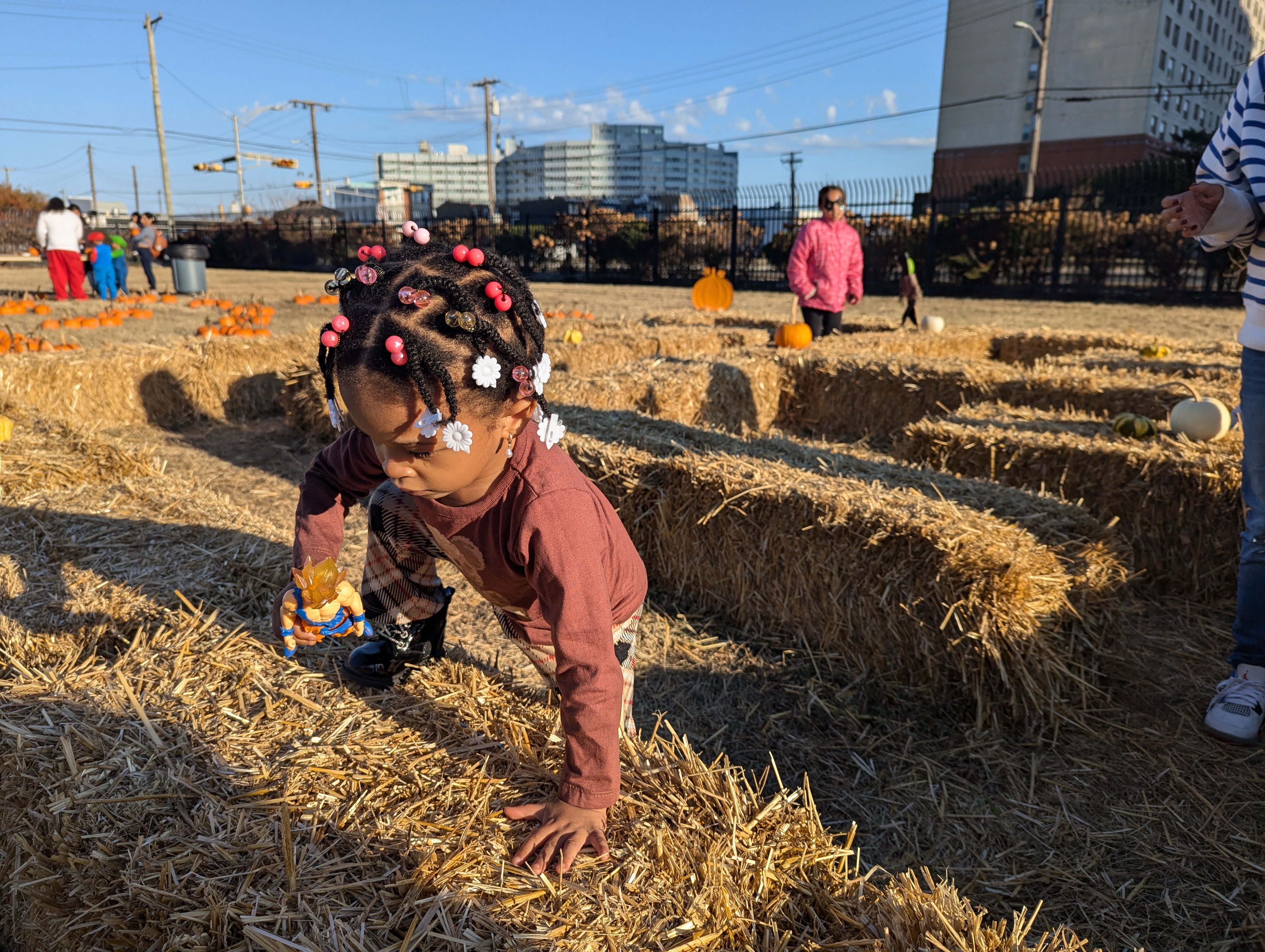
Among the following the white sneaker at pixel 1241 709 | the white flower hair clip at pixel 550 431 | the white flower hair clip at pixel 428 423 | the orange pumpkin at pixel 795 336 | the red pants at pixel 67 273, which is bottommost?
the white sneaker at pixel 1241 709

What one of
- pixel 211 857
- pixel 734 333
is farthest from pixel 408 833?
pixel 734 333

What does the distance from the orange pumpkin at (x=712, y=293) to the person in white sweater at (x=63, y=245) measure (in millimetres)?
10390

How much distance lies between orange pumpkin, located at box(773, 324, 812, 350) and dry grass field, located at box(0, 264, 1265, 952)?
3025mm

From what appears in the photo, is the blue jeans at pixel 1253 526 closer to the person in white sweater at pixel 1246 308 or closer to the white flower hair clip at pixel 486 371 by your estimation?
the person in white sweater at pixel 1246 308

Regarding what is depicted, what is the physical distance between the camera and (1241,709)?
9.43ft

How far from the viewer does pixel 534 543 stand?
1.75 m

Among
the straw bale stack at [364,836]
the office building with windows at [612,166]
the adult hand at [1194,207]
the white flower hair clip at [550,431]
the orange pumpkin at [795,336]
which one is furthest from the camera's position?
the office building with windows at [612,166]

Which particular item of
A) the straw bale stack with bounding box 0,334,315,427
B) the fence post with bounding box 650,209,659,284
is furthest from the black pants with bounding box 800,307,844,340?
the fence post with bounding box 650,209,659,284

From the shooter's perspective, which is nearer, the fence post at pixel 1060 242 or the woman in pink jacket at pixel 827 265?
the woman in pink jacket at pixel 827 265

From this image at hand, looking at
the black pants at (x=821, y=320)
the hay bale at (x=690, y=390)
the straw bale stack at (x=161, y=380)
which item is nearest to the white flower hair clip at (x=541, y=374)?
the hay bale at (x=690, y=390)

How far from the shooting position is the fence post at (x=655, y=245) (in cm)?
2428

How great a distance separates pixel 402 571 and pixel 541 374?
1.02 metres

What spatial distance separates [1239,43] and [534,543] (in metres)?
103

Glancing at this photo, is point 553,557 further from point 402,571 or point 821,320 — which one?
point 821,320
